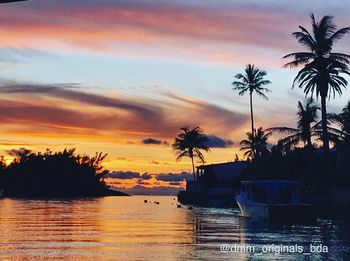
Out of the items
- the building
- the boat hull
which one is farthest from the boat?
the building

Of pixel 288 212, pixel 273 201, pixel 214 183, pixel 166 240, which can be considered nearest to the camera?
pixel 166 240

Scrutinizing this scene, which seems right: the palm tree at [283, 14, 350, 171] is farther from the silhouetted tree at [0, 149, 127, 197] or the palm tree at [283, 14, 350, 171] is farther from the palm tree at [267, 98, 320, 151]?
the silhouetted tree at [0, 149, 127, 197]

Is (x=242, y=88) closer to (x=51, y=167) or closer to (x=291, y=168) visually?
(x=291, y=168)

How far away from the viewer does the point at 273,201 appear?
49531 mm

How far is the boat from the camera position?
45.8 meters

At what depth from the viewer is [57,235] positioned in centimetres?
3797

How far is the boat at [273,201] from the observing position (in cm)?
4576

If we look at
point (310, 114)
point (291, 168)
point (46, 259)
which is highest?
point (310, 114)

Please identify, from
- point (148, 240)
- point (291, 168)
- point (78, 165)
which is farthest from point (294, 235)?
point (78, 165)

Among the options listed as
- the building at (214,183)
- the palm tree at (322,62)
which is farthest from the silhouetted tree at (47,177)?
the palm tree at (322,62)

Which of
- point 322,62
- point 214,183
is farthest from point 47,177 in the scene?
point 322,62

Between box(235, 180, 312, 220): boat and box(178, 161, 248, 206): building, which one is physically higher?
box(178, 161, 248, 206): building

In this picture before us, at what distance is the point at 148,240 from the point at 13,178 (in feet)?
488

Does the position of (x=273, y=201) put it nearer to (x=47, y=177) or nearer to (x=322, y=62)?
(x=322, y=62)
